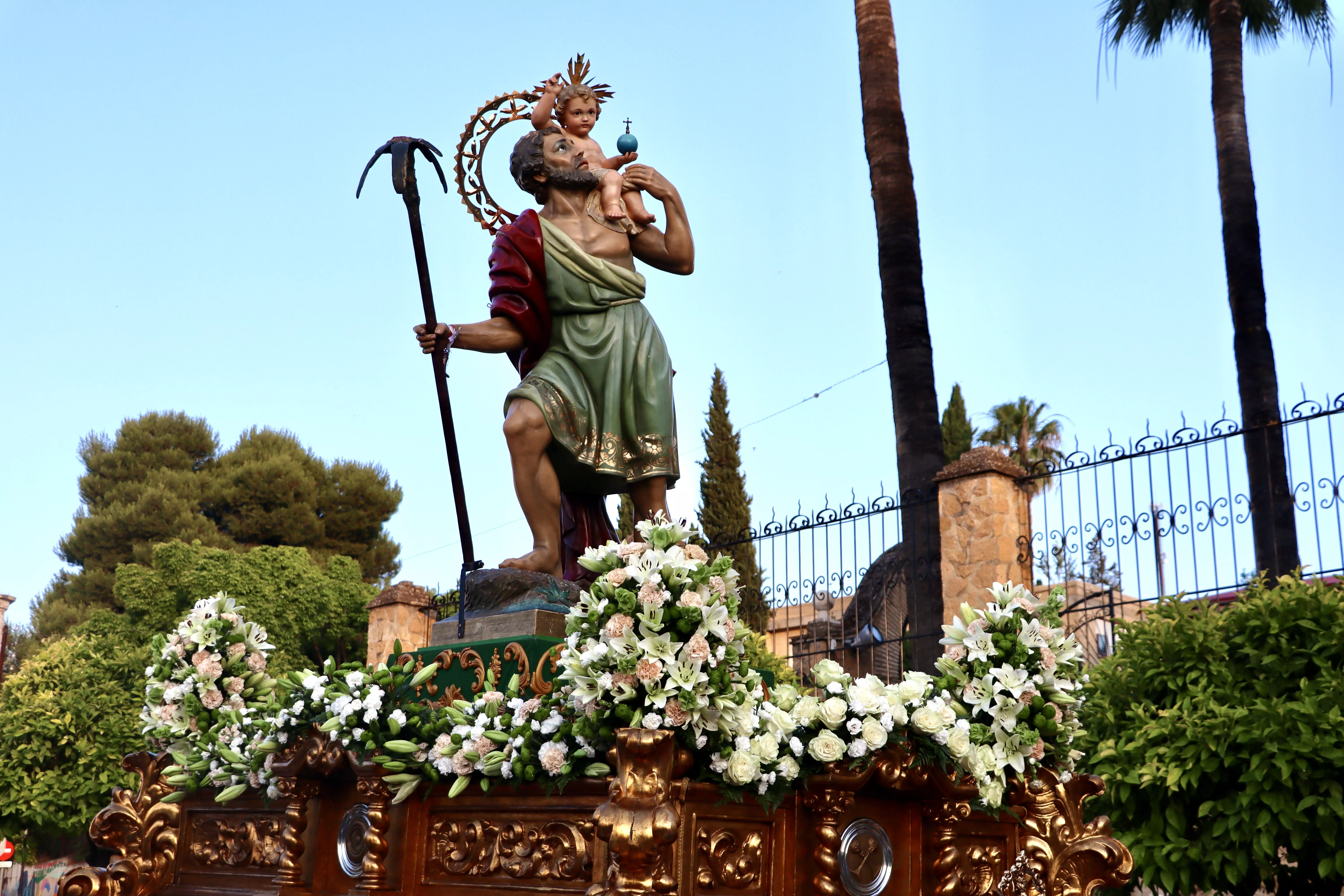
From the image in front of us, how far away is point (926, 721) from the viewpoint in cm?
383

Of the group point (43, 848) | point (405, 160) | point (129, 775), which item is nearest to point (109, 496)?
point (43, 848)

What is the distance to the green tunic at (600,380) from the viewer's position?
→ 496 centimetres

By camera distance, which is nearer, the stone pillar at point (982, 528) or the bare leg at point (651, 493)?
the bare leg at point (651, 493)

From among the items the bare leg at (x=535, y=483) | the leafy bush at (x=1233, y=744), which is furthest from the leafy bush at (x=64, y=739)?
the leafy bush at (x=1233, y=744)

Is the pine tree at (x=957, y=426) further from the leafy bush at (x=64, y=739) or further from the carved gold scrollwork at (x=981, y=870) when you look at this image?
the carved gold scrollwork at (x=981, y=870)

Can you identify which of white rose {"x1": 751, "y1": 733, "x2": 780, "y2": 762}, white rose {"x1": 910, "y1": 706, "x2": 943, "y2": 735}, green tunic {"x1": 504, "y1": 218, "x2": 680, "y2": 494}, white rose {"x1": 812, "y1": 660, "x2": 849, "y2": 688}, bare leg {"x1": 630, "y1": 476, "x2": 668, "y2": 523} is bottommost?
white rose {"x1": 751, "y1": 733, "x2": 780, "y2": 762}

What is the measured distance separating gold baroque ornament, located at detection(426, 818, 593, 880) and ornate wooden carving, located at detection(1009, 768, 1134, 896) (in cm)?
158

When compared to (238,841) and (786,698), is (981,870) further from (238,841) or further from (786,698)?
(238,841)

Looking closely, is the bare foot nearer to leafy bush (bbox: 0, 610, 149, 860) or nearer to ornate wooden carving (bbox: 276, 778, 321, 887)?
ornate wooden carving (bbox: 276, 778, 321, 887)

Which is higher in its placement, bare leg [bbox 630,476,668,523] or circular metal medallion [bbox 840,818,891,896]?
bare leg [bbox 630,476,668,523]

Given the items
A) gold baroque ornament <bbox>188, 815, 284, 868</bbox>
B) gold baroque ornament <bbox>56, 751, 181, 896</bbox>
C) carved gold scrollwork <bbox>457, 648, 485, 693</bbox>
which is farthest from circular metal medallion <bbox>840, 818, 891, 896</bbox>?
gold baroque ornament <bbox>56, 751, 181, 896</bbox>

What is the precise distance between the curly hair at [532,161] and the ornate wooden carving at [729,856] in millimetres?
2867

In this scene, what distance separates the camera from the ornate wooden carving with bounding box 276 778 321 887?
436 centimetres

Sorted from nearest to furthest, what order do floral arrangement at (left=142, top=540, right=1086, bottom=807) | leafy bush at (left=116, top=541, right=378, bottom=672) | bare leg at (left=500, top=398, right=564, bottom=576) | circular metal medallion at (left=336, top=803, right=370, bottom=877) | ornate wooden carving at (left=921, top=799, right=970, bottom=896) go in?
floral arrangement at (left=142, top=540, right=1086, bottom=807) → ornate wooden carving at (left=921, top=799, right=970, bottom=896) → circular metal medallion at (left=336, top=803, right=370, bottom=877) → bare leg at (left=500, top=398, right=564, bottom=576) → leafy bush at (left=116, top=541, right=378, bottom=672)
